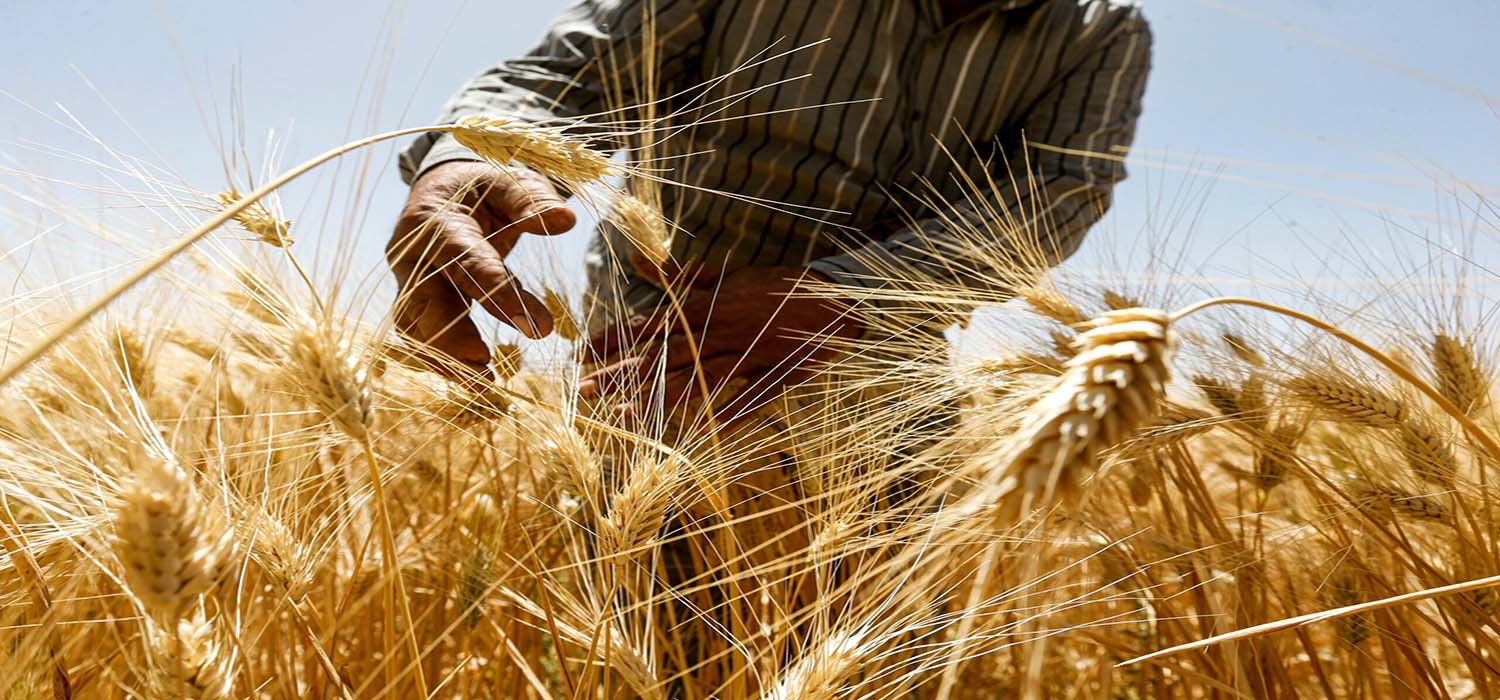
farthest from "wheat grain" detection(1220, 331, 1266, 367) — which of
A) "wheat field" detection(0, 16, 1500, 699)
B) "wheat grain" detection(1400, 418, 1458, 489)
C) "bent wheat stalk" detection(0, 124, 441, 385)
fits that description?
"bent wheat stalk" detection(0, 124, 441, 385)

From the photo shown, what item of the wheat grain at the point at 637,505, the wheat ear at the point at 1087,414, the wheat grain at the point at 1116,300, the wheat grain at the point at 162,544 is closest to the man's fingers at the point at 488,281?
the wheat grain at the point at 637,505

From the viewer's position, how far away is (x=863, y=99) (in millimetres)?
1043

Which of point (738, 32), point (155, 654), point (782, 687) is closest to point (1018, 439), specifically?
point (782, 687)

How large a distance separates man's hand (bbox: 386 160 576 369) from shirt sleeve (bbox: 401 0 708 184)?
27 centimetres

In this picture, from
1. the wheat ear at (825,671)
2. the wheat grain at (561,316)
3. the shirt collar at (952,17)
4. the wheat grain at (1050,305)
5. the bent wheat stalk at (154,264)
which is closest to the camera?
the bent wheat stalk at (154,264)

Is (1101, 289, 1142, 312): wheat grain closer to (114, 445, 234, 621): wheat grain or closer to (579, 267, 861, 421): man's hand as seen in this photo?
(579, 267, 861, 421): man's hand

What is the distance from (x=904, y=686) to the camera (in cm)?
52

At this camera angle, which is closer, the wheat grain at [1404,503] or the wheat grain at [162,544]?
the wheat grain at [162,544]

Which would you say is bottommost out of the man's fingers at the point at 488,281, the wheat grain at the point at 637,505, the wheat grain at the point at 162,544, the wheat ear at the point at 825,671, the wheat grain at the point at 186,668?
the wheat ear at the point at 825,671

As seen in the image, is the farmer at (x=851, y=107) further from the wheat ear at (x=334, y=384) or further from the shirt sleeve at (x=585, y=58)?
the wheat ear at (x=334, y=384)

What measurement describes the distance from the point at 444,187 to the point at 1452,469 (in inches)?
34.3

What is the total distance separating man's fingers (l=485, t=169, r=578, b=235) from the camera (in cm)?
60

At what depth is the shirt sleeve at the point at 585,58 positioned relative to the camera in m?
0.99

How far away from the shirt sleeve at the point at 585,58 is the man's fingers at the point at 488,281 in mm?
408
